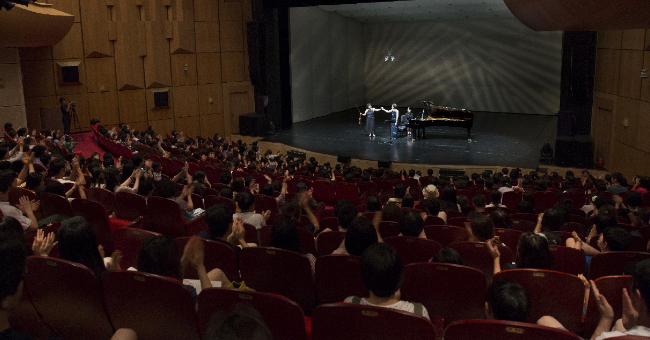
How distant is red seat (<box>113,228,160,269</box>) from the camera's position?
13.1 ft

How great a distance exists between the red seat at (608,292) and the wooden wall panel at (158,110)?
1751 cm

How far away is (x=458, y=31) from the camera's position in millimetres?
25281

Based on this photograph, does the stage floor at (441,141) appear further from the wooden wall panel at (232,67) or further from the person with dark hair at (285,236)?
the person with dark hair at (285,236)

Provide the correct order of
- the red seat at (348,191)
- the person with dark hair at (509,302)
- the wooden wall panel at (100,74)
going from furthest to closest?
the wooden wall panel at (100,74)
the red seat at (348,191)
the person with dark hair at (509,302)

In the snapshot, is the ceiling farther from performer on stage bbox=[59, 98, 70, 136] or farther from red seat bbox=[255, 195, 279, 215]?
red seat bbox=[255, 195, 279, 215]

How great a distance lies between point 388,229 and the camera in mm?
5188

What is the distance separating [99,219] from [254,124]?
1537 centimetres

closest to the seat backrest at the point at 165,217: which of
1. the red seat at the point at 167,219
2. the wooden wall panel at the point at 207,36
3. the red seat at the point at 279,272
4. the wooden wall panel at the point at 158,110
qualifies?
the red seat at the point at 167,219

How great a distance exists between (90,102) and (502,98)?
18215mm

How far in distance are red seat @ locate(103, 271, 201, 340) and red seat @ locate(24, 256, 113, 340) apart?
10 centimetres

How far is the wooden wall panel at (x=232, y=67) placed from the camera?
20266 millimetres

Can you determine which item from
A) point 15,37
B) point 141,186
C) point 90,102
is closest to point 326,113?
point 90,102

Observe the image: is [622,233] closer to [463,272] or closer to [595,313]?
[595,313]

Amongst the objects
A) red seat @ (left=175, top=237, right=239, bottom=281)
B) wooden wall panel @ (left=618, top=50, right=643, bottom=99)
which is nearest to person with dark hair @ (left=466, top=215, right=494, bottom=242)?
red seat @ (left=175, top=237, right=239, bottom=281)
